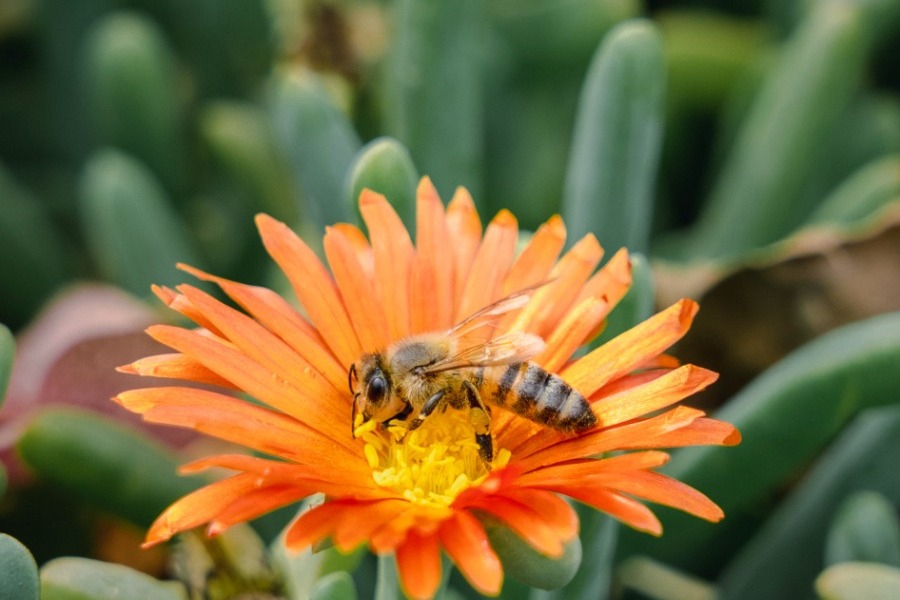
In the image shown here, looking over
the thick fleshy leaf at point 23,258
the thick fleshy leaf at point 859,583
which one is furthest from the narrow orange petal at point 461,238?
the thick fleshy leaf at point 23,258

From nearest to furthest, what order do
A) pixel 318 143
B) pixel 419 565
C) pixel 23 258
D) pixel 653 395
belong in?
1. pixel 419 565
2. pixel 653 395
3. pixel 318 143
4. pixel 23 258

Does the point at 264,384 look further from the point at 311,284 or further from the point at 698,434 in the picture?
the point at 698,434

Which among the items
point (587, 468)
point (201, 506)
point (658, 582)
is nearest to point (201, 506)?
point (201, 506)

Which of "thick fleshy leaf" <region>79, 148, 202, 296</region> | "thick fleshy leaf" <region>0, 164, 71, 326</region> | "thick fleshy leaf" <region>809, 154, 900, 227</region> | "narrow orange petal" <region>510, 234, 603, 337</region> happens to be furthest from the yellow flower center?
"thick fleshy leaf" <region>0, 164, 71, 326</region>

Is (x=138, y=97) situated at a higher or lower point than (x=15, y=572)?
higher

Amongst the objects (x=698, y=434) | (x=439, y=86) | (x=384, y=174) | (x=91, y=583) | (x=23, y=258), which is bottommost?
(x=91, y=583)

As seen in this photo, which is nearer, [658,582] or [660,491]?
[660,491]

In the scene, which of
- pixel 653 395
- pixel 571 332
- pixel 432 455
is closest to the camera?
pixel 653 395
